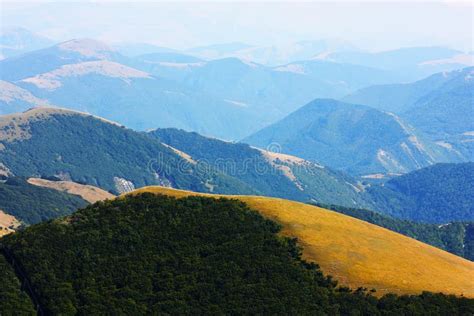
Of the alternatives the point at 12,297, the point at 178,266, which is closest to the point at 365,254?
the point at 178,266

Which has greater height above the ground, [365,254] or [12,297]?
[365,254]

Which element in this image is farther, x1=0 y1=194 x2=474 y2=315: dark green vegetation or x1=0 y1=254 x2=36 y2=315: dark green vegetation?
x1=0 y1=194 x2=474 y2=315: dark green vegetation

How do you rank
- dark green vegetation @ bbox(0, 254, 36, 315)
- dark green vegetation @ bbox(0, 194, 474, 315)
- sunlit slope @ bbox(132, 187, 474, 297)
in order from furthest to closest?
sunlit slope @ bbox(132, 187, 474, 297) → dark green vegetation @ bbox(0, 194, 474, 315) → dark green vegetation @ bbox(0, 254, 36, 315)

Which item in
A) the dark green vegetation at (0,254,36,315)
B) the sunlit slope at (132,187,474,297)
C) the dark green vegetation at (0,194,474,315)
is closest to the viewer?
the dark green vegetation at (0,254,36,315)

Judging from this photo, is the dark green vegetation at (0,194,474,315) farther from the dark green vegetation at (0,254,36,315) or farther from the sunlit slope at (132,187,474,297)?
the sunlit slope at (132,187,474,297)

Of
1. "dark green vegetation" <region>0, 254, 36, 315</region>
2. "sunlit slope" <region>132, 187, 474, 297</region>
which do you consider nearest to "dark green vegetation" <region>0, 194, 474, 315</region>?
"dark green vegetation" <region>0, 254, 36, 315</region>

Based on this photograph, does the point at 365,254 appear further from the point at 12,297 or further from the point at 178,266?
the point at 12,297
